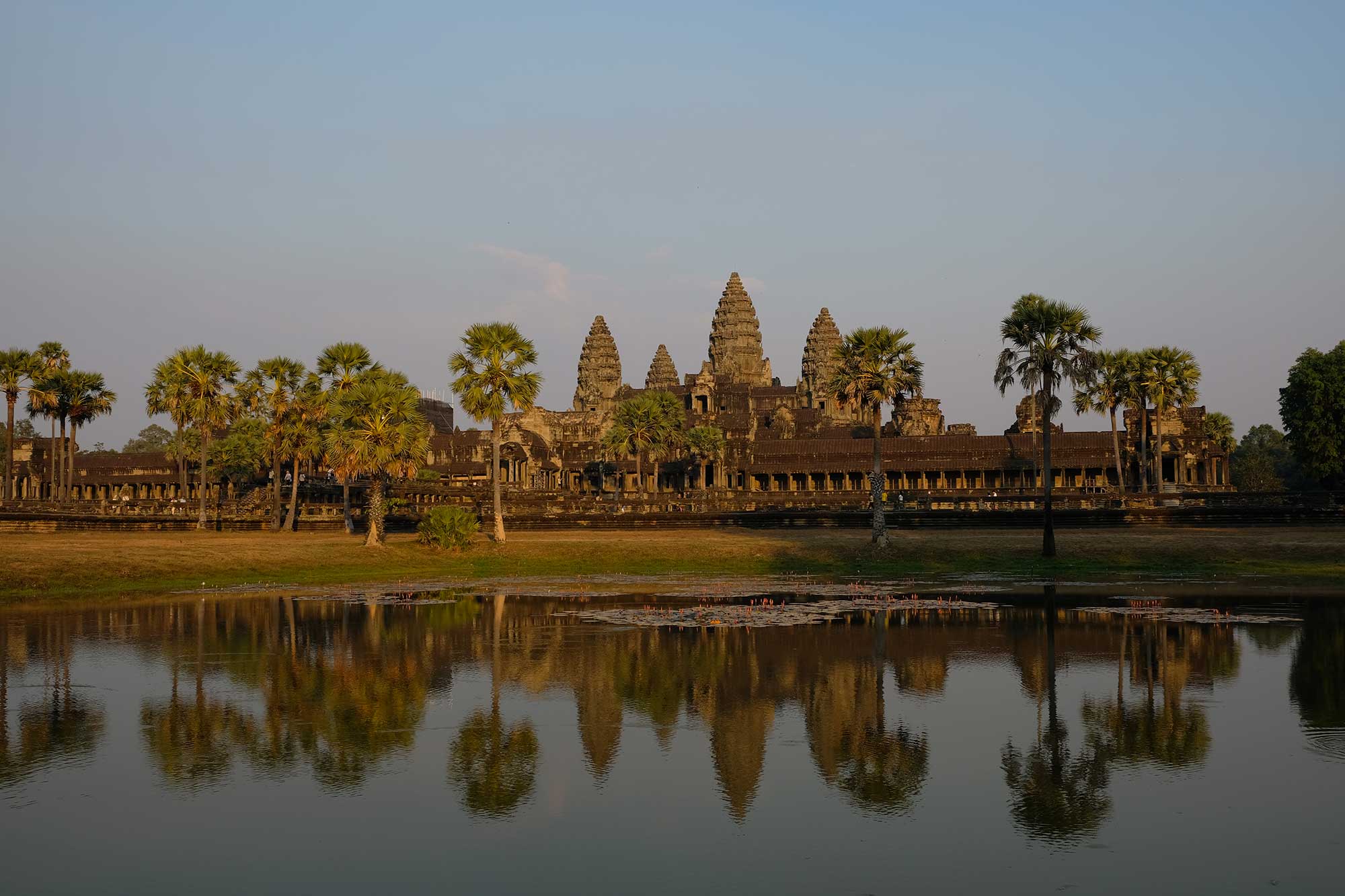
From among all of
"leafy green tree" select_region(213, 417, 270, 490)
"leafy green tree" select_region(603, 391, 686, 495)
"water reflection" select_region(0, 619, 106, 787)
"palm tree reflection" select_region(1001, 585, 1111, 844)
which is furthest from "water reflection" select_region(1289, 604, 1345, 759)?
"leafy green tree" select_region(213, 417, 270, 490)

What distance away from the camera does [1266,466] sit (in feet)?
397

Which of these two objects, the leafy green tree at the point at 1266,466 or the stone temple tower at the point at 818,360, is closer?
the leafy green tree at the point at 1266,466

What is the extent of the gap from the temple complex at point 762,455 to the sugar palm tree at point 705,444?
0.29 metres

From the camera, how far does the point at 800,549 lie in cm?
4912

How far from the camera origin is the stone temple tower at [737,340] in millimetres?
168500

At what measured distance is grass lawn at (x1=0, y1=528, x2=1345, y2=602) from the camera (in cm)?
4025

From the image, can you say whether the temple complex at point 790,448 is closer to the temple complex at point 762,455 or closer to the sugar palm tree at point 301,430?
the temple complex at point 762,455

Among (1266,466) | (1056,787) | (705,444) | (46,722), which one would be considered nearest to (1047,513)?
(1056,787)

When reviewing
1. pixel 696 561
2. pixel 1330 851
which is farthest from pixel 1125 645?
pixel 696 561

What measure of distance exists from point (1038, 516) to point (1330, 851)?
1880 inches

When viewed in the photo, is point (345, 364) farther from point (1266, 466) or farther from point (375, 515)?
point (1266, 466)

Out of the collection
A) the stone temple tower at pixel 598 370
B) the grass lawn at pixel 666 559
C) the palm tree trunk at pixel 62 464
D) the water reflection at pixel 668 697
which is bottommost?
the water reflection at pixel 668 697

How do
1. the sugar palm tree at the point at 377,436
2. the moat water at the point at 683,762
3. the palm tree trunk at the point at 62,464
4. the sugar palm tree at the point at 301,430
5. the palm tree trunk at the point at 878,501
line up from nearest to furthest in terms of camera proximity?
the moat water at the point at 683,762
the palm tree trunk at the point at 878,501
the sugar palm tree at the point at 377,436
the sugar palm tree at the point at 301,430
the palm tree trunk at the point at 62,464

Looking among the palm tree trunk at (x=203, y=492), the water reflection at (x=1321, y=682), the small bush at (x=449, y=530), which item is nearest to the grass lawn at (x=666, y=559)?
the small bush at (x=449, y=530)
